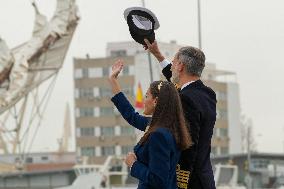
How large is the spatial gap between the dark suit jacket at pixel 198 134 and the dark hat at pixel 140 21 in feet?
1.91

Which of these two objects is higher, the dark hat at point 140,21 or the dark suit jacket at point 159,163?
the dark hat at point 140,21

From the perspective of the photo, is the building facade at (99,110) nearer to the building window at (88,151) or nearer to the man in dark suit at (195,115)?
the building window at (88,151)

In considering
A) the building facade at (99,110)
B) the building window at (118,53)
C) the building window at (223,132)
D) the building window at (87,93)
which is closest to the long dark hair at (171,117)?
the building facade at (99,110)

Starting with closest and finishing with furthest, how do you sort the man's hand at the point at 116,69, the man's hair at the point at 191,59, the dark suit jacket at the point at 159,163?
the dark suit jacket at the point at 159,163 → the man's hair at the point at 191,59 → the man's hand at the point at 116,69

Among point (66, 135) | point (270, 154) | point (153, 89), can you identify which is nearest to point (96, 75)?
point (66, 135)

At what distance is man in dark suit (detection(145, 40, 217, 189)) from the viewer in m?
5.18

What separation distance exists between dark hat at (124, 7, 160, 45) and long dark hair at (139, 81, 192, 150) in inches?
31.1

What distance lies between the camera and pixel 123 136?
98500 millimetres

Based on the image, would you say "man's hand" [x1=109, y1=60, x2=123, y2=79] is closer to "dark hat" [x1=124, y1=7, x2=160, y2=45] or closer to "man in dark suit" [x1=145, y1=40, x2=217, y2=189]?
"dark hat" [x1=124, y1=7, x2=160, y2=45]

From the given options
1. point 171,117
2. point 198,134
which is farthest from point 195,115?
point 171,117

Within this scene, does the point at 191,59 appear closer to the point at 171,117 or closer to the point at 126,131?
the point at 171,117

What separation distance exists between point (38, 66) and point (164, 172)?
28464 mm

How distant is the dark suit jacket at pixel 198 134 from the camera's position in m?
5.19

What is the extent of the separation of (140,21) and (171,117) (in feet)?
3.12
